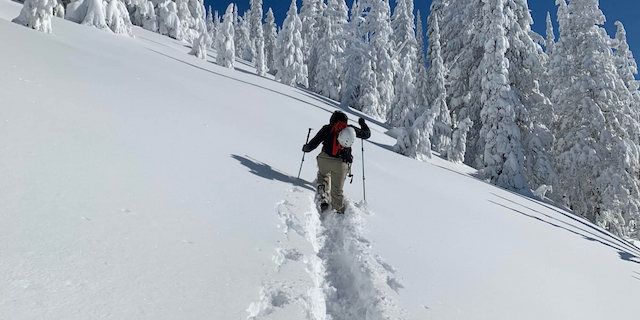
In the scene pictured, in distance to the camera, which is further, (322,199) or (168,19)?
(168,19)

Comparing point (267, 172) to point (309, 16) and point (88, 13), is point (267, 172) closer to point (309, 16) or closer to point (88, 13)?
point (88, 13)

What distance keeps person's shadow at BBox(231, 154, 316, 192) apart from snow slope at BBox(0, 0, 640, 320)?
0.13 feet

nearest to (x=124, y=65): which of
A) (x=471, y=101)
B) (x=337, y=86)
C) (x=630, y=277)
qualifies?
(x=630, y=277)

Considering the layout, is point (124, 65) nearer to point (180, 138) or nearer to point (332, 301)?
point (180, 138)

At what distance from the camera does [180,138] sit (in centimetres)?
616

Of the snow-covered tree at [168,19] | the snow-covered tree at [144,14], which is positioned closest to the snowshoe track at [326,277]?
the snow-covered tree at [144,14]

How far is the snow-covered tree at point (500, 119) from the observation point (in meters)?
17.5

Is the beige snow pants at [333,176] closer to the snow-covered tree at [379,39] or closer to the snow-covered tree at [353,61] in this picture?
the snow-covered tree at [353,61]

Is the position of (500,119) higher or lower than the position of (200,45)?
higher

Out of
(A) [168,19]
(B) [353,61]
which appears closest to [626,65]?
(B) [353,61]

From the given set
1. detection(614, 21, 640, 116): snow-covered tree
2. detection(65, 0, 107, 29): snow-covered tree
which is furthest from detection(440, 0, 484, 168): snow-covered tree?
detection(65, 0, 107, 29): snow-covered tree

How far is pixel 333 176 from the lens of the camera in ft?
20.8

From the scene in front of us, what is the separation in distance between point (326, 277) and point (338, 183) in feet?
8.23

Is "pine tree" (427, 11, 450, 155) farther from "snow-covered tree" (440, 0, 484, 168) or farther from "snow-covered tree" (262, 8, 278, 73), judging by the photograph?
"snow-covered tree" (262, 8, 278, 73)
